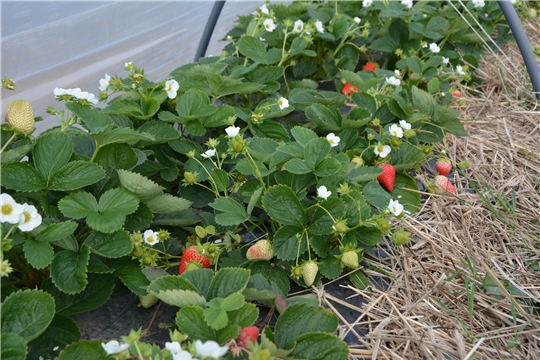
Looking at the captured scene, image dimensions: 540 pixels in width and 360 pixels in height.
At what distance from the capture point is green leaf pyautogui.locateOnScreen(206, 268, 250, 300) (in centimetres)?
92

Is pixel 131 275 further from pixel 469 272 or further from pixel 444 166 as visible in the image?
pixel 444 166

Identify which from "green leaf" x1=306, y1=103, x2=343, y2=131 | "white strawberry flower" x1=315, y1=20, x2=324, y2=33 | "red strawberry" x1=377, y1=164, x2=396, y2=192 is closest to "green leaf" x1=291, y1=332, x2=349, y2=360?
"red strawberry" x1=377, y1=164, x2=396, y2=192

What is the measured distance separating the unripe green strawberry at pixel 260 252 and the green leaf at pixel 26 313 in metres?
0.40

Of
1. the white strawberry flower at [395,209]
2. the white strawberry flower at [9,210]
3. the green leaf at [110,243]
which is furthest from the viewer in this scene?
the white strawberry flower at [395,209]

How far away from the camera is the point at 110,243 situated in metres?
1.01

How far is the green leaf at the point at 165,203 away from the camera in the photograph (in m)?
1.10

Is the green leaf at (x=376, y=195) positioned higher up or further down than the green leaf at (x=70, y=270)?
further down

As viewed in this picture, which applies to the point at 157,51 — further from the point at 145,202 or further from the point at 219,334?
the point at 219,334

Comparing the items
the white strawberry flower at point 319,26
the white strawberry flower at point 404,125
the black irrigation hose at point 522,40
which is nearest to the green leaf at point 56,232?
the white strawberry flower at point 404,125

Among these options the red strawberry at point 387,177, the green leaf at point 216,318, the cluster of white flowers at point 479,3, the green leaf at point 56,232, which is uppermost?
the green leaf at point 56,232

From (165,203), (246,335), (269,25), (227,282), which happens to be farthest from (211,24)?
(246,335)

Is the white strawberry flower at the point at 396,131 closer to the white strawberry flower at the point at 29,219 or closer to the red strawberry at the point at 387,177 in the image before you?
the red strawberry at the point at 387,177

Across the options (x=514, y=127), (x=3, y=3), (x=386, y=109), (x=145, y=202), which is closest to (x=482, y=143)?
(x=514, y=127)

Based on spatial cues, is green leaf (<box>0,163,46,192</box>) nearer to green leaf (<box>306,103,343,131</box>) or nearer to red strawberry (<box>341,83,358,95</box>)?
green leaf (<box>306,103,343,131</box>)
